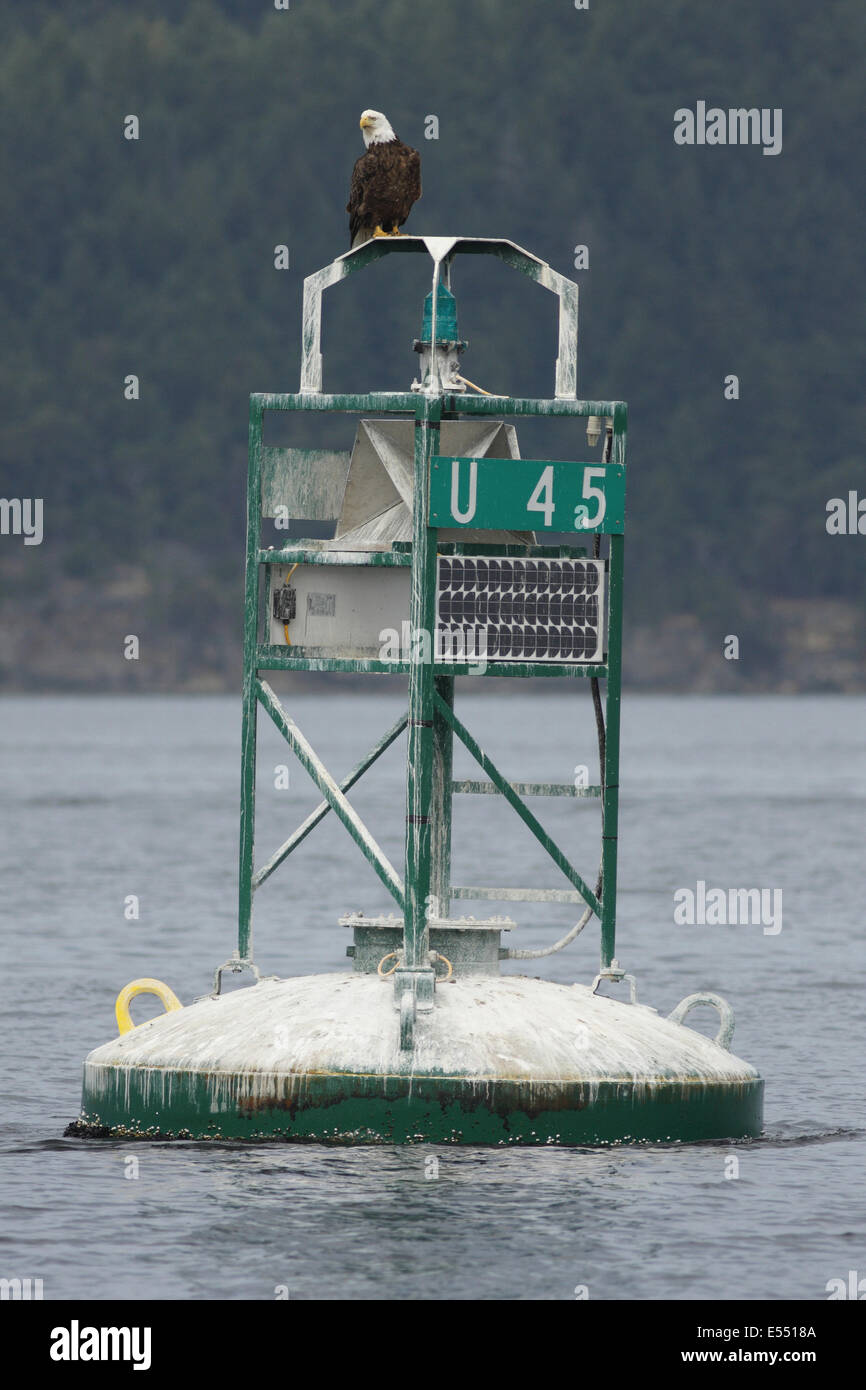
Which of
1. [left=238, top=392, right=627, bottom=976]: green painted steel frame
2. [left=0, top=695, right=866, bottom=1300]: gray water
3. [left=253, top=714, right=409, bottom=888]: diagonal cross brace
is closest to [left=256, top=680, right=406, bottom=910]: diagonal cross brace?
[left=238, top=392, right=627, bottom=976]: green painted steel frame

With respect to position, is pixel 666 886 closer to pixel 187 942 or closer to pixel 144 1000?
pixel 187 942

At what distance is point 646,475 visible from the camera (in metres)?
182

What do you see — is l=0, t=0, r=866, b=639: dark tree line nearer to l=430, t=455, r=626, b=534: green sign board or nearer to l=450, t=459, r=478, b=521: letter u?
l=430, t=455, r=626, b=534: green sign board

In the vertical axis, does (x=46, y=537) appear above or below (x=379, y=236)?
above

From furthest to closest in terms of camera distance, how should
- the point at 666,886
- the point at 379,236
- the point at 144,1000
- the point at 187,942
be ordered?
the point at 666,886
the point at 187,942
the point at 144,1000
the point at 379,236

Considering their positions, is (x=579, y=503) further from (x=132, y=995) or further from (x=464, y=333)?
(x=464, y=333)

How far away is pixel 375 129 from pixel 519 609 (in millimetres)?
4098

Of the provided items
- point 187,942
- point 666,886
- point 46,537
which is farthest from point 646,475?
point 187,942

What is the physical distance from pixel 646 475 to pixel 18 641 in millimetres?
42315

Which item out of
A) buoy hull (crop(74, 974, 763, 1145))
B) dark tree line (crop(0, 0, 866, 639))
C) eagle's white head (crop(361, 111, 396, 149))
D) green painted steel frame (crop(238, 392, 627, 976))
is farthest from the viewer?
dark tree line (crop(0, 0, 866, 639))

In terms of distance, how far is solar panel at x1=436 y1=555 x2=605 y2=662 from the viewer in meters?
17.4

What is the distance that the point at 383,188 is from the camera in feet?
61.8

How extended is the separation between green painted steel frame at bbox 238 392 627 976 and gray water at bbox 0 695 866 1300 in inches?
63.6

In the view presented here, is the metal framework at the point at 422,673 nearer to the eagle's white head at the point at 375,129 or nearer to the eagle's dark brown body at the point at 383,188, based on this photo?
the eagle's dark brown body at the point at 383,188
